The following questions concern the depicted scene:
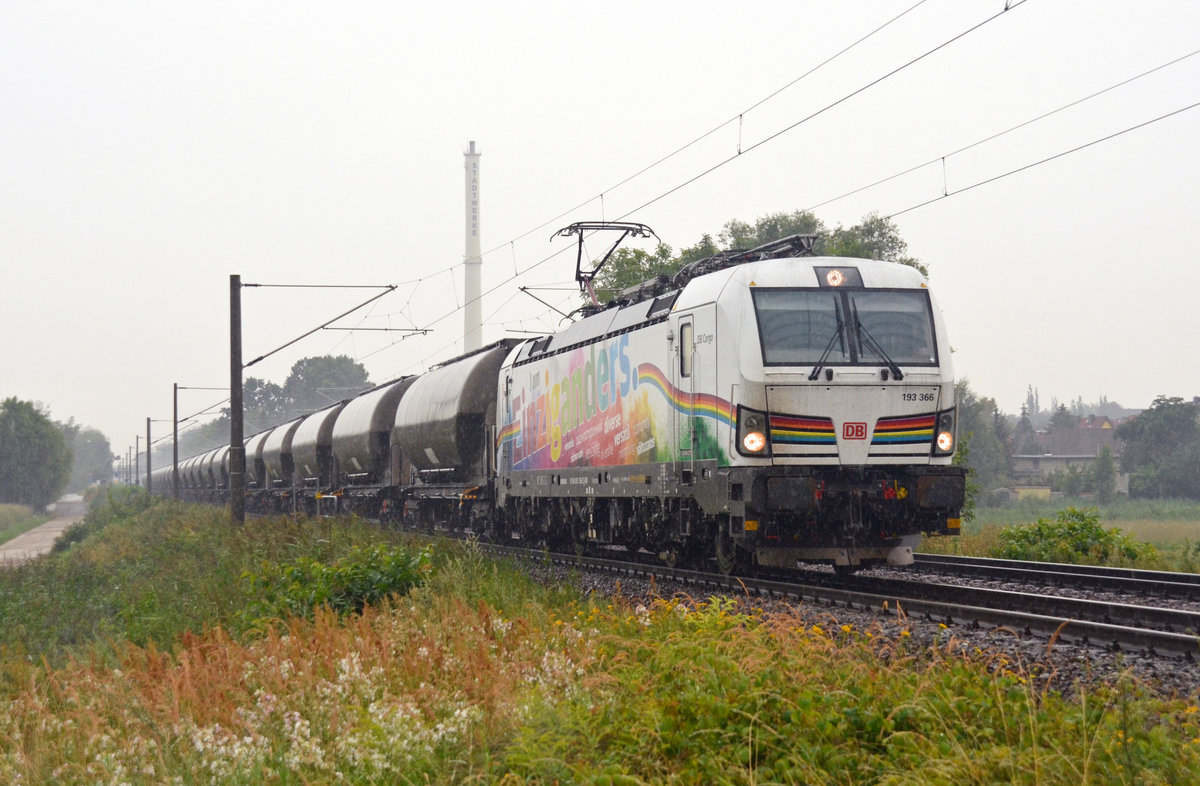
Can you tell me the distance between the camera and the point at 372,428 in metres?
28.6

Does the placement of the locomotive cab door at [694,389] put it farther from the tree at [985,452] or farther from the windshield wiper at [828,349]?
the tree at [985,452]

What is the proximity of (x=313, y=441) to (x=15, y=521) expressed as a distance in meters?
68.9

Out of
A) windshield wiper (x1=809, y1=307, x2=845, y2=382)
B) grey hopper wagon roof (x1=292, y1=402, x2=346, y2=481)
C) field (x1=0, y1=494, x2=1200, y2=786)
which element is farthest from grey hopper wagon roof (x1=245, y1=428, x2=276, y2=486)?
windshield wiper (x1=809, y1=307, x2=845, y2=382)

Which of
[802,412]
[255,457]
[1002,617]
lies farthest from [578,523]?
[255,457]

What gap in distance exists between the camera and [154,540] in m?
31.6

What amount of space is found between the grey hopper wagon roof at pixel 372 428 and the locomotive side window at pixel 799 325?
1672 centimetres

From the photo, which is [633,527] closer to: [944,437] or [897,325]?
[944,437]

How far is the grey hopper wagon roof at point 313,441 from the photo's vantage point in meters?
34.4

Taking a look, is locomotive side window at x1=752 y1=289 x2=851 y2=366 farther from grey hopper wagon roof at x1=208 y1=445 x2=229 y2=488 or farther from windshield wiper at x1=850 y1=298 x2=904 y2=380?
grey hopper wagon roof at x1=208 y1=445 x2=229 y2=488

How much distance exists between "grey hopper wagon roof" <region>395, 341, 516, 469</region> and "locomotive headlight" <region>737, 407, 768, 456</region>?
10677 millimetres

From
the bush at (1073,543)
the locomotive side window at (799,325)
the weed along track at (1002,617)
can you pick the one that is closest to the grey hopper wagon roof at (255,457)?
the weed along track at (1002,617)

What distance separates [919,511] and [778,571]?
2767 millimetres

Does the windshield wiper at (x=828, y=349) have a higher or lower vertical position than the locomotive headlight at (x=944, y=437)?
A: higher

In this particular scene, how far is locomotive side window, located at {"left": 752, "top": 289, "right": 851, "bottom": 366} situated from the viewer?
39.1 feet
